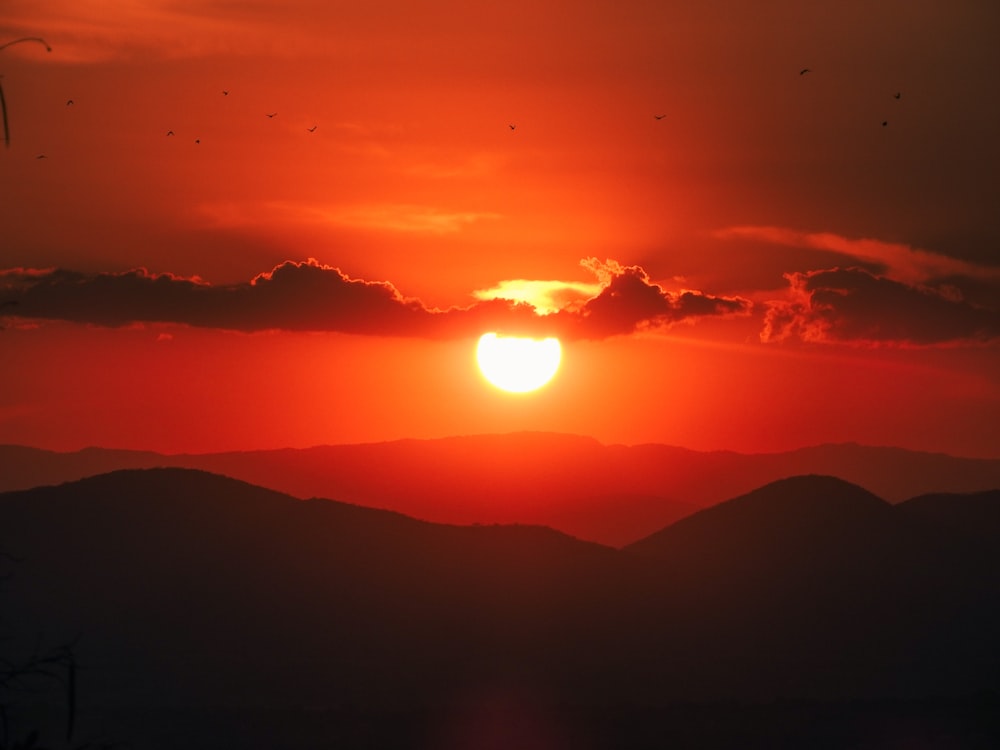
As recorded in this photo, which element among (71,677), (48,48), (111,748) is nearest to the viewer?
(71,677)

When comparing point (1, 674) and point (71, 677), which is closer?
point (71, 677)

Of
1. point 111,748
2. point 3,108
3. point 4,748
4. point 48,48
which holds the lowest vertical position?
point 4,748

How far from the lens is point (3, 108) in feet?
41.6

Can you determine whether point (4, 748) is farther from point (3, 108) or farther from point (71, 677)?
point (3, 108)

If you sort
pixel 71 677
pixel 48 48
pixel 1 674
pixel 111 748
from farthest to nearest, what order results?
pixel 111 748, pixel 48 48, pixel 1 674, pixel 71 677

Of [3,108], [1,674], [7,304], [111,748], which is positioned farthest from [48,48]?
[111,748]

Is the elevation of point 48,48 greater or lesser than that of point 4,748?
greater

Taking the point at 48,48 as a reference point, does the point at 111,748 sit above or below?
below

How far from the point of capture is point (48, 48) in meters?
13.8

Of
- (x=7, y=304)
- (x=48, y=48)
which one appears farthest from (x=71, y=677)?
(x=48, y=48)

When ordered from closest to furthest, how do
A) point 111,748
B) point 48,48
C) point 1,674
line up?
1. point 1,674
2. point 48,48
3. point 111,748

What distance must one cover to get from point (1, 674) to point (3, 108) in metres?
5.50

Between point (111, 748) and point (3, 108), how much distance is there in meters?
7.85

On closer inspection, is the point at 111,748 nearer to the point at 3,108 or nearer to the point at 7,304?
the point at 7,304
